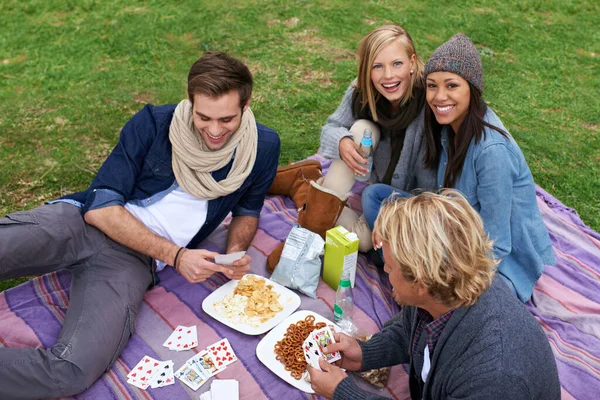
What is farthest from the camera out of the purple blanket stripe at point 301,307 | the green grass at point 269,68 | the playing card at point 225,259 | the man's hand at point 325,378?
the green grass at point 269,68

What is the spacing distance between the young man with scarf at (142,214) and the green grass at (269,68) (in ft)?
5.20

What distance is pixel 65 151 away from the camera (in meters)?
5.27

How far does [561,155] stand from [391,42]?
2823 mm

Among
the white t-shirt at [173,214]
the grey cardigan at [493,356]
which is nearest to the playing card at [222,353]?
the white t-shirt at [173,214]

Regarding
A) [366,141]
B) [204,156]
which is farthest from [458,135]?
[204,156]

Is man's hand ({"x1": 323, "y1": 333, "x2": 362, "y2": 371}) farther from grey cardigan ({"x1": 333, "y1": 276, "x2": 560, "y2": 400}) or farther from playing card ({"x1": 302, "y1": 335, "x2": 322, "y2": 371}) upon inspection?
grey cardigan ({"x1": 333, "y1": 276, "x2": 560, "y2": 400})

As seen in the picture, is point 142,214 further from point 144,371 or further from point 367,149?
point 367,149

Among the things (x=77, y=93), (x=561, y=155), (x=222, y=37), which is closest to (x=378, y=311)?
(x=561, y=155)

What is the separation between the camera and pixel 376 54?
3695 mm

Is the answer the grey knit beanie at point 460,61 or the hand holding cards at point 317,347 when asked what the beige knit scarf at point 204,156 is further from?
the grey knit beanie at point 460,61

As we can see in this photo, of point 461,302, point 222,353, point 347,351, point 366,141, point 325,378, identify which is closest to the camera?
point 461,302

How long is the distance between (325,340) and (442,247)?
112cm

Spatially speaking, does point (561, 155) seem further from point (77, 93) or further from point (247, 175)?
point (77, 93)

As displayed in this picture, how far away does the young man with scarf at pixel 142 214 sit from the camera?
3094 mm
